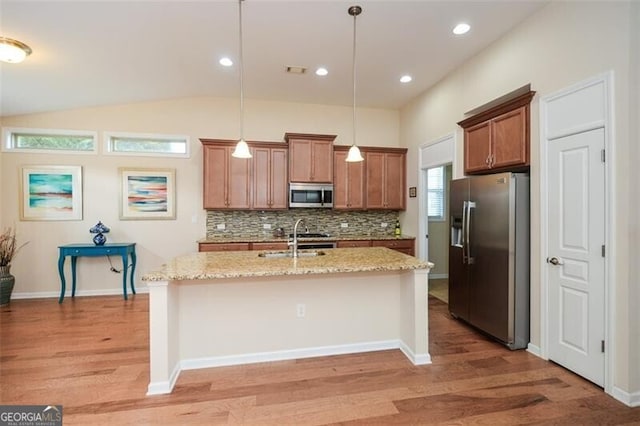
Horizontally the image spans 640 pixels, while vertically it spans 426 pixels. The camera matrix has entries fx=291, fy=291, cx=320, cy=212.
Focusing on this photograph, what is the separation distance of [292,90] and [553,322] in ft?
14.0

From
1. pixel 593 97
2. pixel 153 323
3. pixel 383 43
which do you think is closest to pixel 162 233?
pixel 153 323

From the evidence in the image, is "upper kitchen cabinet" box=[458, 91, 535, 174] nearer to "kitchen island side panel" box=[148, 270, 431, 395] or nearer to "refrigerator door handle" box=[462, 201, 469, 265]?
"refrigerator door handle" box=[462, 201, 469, 265]

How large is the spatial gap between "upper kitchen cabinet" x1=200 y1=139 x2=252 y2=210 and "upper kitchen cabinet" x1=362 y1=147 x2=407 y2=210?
6.66ft

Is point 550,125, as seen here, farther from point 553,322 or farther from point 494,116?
point 553,322

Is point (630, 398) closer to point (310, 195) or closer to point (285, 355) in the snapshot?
point (285, 355)

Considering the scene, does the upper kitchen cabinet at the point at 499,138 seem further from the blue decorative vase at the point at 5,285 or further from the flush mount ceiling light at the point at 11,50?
the blue decorative vase at the point at 5,285

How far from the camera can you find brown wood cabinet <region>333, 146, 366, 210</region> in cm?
488

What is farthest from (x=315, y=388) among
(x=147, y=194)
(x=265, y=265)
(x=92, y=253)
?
(x=147, y=194)

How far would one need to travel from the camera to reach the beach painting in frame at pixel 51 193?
4391 mm

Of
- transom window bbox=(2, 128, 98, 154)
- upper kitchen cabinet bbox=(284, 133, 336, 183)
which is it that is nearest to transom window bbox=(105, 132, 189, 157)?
transom window bbox=(2, 128, 98, 154)

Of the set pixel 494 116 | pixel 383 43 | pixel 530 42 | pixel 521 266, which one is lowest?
pixel 521 266

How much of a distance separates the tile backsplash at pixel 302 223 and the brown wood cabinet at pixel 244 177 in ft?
1.16

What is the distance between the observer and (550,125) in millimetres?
2559

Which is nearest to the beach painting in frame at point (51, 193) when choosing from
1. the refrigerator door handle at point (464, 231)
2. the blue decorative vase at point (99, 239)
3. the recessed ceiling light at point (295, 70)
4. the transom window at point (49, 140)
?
the transom window at point (49, 140)
